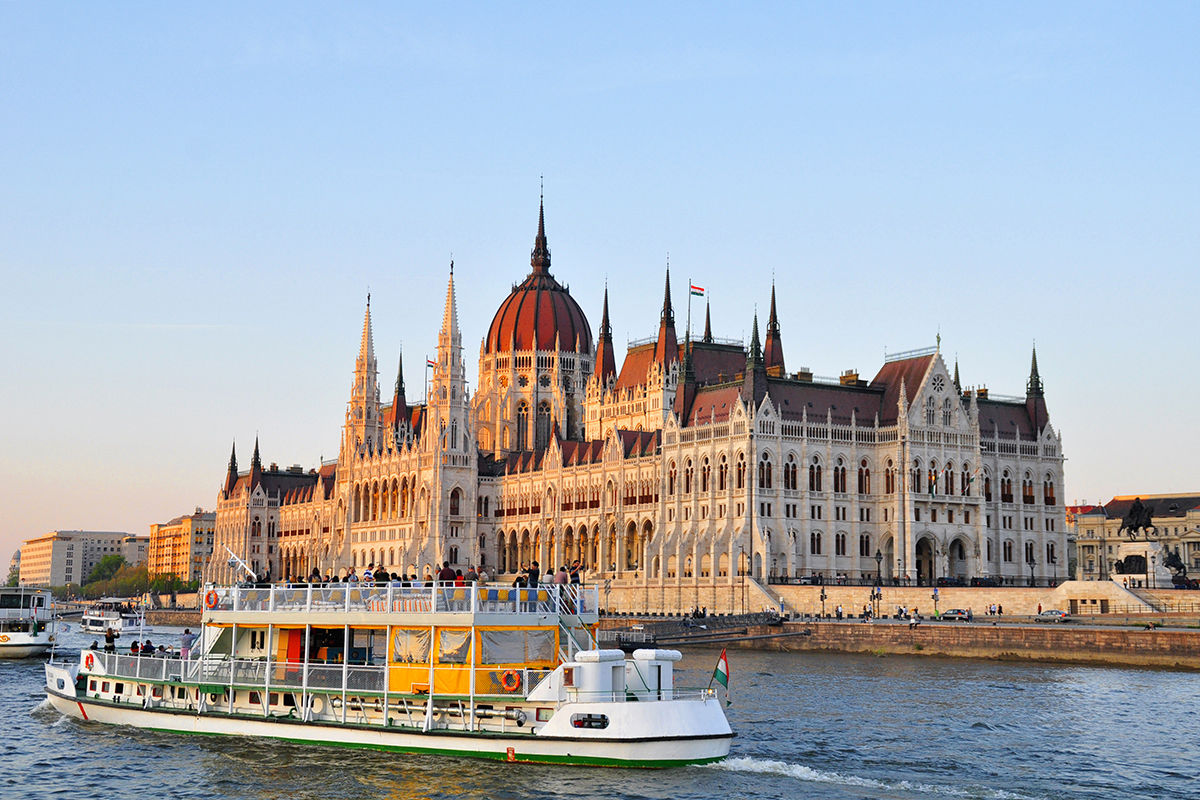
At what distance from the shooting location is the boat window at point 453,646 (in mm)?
46281

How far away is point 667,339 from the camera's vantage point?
156 metres

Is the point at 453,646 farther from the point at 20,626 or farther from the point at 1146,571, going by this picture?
the point at 1146,571

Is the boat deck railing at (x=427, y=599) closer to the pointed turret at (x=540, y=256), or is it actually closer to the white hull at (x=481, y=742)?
the white hull at (x=481, y=742)

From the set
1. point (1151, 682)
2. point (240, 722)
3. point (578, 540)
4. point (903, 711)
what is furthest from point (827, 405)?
point (240, 722)

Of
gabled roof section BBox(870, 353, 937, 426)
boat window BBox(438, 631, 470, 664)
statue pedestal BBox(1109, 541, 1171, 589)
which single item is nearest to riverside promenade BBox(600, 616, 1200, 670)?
statue pedestal BBox(1109, 541, 1171, 589)

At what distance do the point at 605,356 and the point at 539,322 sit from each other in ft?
50.1

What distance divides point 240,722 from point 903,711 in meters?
26.3

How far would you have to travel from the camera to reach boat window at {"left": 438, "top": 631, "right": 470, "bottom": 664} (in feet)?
152

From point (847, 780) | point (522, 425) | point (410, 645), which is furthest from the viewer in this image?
point (522, 425)

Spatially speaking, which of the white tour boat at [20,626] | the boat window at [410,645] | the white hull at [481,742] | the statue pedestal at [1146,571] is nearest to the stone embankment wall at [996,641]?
the statue pedestal at [1146,571]

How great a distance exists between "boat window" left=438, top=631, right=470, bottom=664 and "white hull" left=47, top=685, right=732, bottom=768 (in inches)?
94.6

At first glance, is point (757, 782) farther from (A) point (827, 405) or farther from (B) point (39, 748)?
(A) point (827, 405)

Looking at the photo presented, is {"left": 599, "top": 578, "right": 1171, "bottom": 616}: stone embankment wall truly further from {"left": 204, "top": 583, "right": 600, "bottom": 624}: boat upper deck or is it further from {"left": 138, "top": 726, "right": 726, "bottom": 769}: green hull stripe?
{"left": 138, "top": 726, "right": 726, "bottom": 769}: green hull stripe

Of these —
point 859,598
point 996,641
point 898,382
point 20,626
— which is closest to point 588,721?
point 996,641
